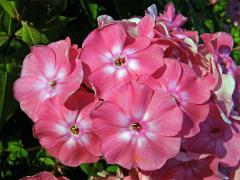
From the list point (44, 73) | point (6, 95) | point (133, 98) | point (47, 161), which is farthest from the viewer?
point (47, 161)

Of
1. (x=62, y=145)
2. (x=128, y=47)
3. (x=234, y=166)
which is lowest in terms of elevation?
(x=234, y=166)

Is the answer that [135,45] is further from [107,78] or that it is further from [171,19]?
→ [171,19]

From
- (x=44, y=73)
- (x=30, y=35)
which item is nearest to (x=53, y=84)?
(x=44, y=73)

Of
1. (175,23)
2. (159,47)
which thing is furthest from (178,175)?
(175,23)

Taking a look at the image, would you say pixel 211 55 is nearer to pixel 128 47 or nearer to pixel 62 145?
pixel 128 47

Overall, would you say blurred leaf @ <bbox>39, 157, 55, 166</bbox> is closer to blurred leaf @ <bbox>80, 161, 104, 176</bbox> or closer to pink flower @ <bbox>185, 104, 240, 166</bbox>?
blurred leaf @ <bbox>80, 161, 104, 176</bbox>

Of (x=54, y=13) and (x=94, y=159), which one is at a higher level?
(x=54, y=13)

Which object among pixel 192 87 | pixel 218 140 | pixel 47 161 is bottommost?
pixel 47 161

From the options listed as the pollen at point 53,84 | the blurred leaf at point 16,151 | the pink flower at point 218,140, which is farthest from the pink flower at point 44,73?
the blurred leaf at point 16,151
